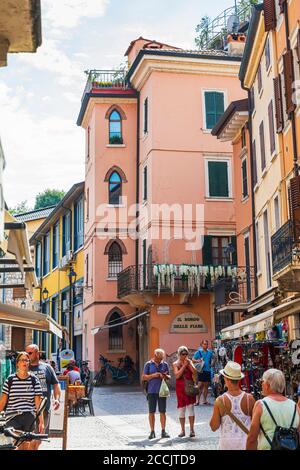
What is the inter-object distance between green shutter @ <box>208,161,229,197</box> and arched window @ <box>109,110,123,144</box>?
5.48 meters

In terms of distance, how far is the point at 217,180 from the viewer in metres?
33.2

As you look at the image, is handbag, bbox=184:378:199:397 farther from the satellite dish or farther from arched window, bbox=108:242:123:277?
the satellite dish

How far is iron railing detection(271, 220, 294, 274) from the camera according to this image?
15480 millimetres

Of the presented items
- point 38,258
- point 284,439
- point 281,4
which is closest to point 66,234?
point 38,258

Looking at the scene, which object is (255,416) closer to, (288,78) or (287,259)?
(287,259)

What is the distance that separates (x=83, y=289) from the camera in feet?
127

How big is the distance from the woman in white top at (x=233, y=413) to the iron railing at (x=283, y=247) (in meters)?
8.68

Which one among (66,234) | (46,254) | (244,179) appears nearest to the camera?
(244,179)

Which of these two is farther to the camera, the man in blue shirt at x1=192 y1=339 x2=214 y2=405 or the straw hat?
the man in blue shirt at x1=192 y1=339 x2=214 y2=405

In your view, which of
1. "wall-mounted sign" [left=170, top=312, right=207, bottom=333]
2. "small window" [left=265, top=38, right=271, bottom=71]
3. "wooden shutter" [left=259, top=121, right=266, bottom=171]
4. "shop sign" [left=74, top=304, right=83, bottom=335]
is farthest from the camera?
"shop sign" [left=74, top=304, right=83, bottom=335]

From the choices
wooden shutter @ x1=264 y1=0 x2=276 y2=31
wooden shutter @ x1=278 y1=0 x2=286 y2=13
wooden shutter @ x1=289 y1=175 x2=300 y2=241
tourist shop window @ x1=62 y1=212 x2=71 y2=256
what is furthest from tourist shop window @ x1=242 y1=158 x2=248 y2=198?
tourist shop window @ x1=62 y1=212 x2=71 y2=256

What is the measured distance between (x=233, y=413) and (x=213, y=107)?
28245mm

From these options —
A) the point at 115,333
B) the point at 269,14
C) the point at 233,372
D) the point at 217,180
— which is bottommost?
the point at 233,372
